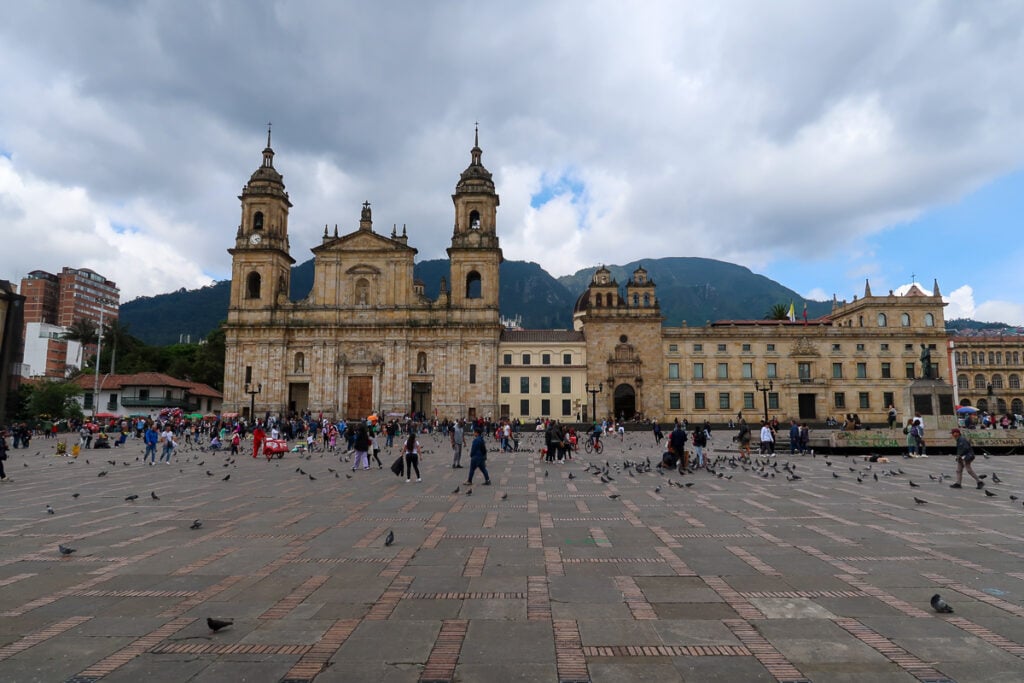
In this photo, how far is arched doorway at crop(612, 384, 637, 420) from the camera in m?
57.3

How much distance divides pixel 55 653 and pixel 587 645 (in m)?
3.99

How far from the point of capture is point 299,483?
51.1 ft

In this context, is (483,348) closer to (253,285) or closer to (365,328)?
(365,328)

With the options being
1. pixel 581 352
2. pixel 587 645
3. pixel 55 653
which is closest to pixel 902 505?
pixel 587 645

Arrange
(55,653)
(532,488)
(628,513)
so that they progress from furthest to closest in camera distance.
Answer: (532,488) → (628,513) → (55,653)

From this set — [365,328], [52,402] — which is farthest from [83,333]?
[365,328]

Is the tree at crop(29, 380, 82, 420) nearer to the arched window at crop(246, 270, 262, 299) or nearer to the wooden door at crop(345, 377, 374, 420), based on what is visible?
the arched window at crop(246, 270, 262, 299)

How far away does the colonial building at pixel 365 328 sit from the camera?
54.8 metres

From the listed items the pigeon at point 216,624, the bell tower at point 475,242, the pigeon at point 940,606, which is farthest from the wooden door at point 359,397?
the pigeon at point 940,606

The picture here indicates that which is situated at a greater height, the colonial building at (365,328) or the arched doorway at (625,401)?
the colonial building at (365,328)

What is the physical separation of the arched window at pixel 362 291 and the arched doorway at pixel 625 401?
2487 centimetres

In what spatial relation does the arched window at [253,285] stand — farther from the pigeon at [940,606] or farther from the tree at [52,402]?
the pigeon at [940,606]

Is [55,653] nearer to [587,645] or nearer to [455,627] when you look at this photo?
[455,627]

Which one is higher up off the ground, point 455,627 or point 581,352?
point 581,352
